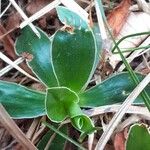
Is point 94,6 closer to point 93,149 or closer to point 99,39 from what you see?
point 99,39

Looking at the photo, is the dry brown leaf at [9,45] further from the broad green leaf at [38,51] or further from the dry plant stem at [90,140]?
the dry plant stem at [90,140]

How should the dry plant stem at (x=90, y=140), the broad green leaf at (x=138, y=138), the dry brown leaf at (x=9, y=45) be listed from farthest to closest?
1. the dry brown leaf at (x=9, y=45)
2. the dry plant stem at (x=90, y=140)
3. the broad green leaf at (x=138, y=138)

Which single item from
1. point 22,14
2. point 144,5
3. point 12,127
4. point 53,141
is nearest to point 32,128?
point 53,141

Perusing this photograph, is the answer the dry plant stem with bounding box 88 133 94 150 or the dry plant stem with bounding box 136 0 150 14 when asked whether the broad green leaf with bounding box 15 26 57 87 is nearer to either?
the dry plant stem with bounding box 88 133 94 150

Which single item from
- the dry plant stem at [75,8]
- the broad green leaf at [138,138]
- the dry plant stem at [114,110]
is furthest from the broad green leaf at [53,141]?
the dry plant stem at [75,8]

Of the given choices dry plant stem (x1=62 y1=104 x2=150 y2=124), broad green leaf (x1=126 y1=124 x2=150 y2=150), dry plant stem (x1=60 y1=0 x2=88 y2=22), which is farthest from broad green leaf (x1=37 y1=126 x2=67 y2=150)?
dry plant stem (x1=60 y1=0 x2=88 y2=22)
